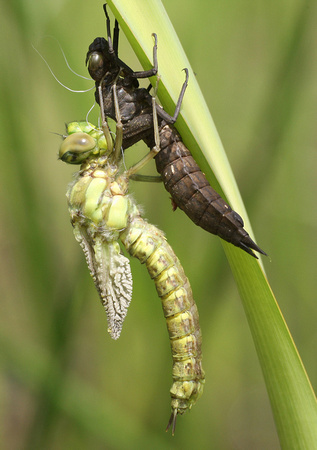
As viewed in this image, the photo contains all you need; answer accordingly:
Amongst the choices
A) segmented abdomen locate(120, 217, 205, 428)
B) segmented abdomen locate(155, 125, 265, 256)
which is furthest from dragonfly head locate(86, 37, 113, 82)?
segmented abdomen locate(120, 217, 205, 428)

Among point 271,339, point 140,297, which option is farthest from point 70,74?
point 271,339

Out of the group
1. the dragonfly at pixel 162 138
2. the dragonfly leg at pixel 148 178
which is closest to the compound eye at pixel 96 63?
the dragonfly at pixel 162 138

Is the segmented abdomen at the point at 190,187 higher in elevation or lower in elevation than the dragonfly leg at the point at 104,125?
lower

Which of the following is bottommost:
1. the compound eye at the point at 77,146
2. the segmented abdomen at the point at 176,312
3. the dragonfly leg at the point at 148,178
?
the segmented abdomen at the point at 176,312

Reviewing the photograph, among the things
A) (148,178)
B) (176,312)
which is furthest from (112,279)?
(148,178)

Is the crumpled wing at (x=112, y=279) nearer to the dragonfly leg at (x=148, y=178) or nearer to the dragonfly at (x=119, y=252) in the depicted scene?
the dragonfly at (x=119, y=252)

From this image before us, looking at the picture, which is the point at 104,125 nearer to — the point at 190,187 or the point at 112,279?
the point at 190,187
